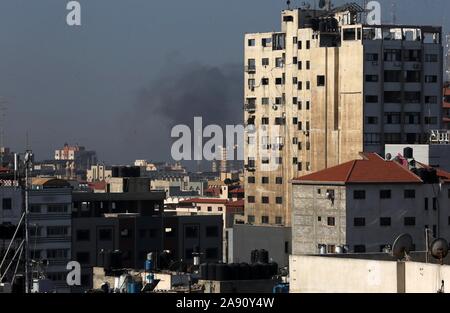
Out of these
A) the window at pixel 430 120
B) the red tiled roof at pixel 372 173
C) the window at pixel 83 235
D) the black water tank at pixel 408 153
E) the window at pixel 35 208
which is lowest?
the window at pixel 83 235

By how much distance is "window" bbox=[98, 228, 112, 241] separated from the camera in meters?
118

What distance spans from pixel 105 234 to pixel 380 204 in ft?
68.4

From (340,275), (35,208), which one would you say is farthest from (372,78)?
(340,275)

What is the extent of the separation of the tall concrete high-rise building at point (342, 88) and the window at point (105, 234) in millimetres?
19048

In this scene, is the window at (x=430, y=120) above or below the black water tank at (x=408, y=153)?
above

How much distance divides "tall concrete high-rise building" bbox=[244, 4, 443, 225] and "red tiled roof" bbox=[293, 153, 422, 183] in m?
21.4

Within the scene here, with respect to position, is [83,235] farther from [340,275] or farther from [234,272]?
[340,275]

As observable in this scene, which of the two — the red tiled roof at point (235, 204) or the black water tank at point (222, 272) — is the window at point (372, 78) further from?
the black water tank at point (222, 272)

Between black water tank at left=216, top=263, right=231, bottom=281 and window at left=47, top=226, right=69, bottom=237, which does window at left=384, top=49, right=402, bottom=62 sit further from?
black water tank at left=216, top=263, right=231, bottom=281

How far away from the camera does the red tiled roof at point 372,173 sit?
343 feet

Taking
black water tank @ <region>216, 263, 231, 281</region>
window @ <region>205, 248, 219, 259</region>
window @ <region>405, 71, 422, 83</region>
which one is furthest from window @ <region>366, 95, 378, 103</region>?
black water tank @ <region>216, 263, 231, 281</region>

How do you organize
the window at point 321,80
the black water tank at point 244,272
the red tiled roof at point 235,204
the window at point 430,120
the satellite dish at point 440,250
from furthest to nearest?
the red tiled roof at point 235,204 → the window at point 430,120 → the window at point 321,80 → the black water tank at point 244,272 → the satellite dish at point 440,250

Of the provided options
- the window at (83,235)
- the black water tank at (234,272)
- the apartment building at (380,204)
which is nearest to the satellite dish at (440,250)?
the black water tank at (234,272)
